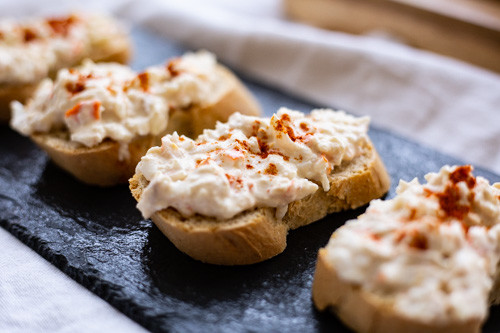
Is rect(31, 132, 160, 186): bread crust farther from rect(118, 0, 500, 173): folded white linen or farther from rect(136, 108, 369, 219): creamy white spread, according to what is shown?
rect(118, 0, 500, 173): folded white linen

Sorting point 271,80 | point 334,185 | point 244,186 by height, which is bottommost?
point 271,80

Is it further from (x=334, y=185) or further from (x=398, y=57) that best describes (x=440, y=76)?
(x=334, y=185)

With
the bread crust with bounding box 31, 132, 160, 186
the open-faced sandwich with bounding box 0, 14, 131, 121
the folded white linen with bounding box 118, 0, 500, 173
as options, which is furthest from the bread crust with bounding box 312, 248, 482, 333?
the open-faced sandwich with bounding box 0, 14, 131, 121

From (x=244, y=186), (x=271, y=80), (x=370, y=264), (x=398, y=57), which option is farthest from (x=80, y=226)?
(x=398, y=57)

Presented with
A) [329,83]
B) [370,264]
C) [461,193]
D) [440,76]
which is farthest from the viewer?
[329,83]

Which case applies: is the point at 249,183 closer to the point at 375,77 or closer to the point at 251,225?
the point at 251,225

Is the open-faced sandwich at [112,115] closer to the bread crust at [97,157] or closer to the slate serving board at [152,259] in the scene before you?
the bread crust at [97,157]
